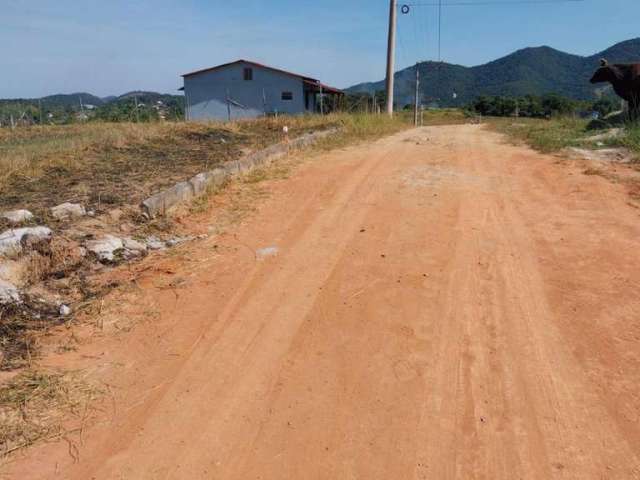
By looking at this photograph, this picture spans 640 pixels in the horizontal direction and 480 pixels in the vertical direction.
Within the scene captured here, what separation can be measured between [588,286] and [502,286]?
0.60 metres

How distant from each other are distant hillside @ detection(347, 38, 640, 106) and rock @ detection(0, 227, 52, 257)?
2002 inches

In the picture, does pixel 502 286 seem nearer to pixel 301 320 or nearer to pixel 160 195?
pixel 301 320

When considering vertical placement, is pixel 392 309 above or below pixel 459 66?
below

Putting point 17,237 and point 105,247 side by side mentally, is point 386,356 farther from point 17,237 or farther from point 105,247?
point 17,237

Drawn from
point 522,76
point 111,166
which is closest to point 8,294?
point 111,166

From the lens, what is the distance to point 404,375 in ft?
8.90

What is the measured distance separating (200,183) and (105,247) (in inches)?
75.3

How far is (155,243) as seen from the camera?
467 cm

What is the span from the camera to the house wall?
31312 millimetres

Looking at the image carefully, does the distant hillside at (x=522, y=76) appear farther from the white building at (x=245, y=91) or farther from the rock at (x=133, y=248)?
the rock at (x=133, y=248)

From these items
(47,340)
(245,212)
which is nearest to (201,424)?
(47,340)

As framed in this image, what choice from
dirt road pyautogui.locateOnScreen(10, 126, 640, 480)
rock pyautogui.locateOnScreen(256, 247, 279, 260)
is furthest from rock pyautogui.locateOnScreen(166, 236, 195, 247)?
rock pyautogui.locateOnScreen(256, 247, 279, 260)

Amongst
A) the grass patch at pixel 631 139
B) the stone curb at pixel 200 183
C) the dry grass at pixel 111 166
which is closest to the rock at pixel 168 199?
the stone curb at pixel 200 183

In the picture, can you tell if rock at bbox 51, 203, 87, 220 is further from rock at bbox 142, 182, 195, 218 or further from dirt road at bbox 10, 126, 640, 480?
dirt road at bbox 10, 126, 640, 480
